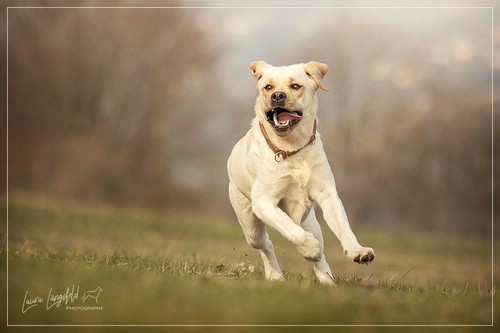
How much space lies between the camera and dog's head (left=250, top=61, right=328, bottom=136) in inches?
218

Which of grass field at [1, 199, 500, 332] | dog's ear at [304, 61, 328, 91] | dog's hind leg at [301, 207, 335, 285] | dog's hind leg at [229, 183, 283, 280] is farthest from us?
dog's hind leg at [229, 183, 283, 280]

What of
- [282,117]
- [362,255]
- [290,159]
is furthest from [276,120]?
[362,255]

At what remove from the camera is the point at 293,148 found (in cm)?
579

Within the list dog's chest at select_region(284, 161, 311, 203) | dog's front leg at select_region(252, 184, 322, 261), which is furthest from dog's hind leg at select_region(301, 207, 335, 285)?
dog's front leg at select_region(252, 184, 322, 261)

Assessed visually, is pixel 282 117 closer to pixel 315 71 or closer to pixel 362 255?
pixel 315 71

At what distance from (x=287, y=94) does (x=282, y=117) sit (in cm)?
22

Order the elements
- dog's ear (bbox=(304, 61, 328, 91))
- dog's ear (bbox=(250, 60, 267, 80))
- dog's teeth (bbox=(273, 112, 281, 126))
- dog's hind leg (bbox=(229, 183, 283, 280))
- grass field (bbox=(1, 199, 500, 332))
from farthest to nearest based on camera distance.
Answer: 1. dog's hind leg (bbox=(229, 183, 283, 280))
2. dog's ear (bbox=(250, 60, 267, 80))
3. dog's ear (bbox=(304, 61, 328, 91))
4. dog's teeth (bbox=(273, 112, 281, 126))
5. grass field (bbox=(1, 199, 500, 332))

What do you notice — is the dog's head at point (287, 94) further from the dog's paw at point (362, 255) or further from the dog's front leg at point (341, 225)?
the dog's paw at point (362, 255)

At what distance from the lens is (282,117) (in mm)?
5652

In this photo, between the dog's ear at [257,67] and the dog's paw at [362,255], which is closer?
the dog's paw at [362,255]

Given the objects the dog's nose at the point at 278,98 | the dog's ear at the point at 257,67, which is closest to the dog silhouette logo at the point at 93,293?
the dog's nose at the point at 278,98

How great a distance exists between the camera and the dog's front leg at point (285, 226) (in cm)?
536

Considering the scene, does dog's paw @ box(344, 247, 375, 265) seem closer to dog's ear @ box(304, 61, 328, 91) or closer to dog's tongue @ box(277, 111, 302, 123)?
dog's tongue @ box(277, 111, 302, 123)

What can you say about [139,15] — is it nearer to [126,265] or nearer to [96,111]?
[96,111]
